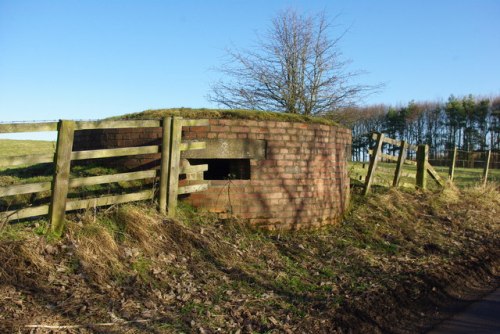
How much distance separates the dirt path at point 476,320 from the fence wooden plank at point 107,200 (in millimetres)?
3767

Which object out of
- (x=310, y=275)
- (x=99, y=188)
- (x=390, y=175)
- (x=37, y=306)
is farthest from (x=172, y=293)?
(x=390, y=175)

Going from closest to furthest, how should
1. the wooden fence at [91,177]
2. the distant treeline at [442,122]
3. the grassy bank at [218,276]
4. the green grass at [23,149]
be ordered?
1. the grassy bank at [218,276]
2. the wooden fence at [91,177]
3. the green grass at [23,149]
4. the distant treeline at [442,122]

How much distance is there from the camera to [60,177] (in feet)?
16.8

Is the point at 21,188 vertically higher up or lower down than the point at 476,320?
higher up

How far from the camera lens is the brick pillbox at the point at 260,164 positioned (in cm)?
685

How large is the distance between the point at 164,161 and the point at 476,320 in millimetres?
4168

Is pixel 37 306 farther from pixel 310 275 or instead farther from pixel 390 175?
pixel 390 175

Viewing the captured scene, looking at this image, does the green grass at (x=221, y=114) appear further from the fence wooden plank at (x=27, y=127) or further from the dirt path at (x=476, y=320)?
the dirt path at (x=476, y=320)

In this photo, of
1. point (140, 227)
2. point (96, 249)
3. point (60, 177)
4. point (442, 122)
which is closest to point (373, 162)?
point (140, 227)

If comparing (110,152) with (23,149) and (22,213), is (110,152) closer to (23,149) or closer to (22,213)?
(22,213)

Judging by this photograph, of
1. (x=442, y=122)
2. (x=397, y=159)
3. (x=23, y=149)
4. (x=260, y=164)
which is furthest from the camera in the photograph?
(x=442, y=122)

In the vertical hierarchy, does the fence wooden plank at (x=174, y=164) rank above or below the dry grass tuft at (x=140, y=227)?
above

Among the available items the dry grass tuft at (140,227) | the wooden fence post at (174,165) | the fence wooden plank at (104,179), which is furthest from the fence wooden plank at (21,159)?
the wooden fence post at (174,165)

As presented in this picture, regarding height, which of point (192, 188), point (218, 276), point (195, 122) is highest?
point (195, 122)
